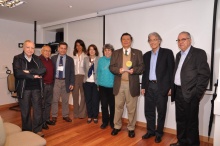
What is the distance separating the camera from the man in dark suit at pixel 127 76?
283 cm

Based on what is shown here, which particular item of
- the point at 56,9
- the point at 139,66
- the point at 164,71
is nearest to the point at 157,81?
the point at 164,71

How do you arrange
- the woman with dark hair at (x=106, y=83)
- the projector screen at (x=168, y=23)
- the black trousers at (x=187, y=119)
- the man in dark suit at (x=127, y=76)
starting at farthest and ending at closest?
the woman with dark hair at (x=106, y=83), the man in dark suit at (x=127, y=76), the projector screen at (x=168, y=23), the black trousers at (x=187, y=119)

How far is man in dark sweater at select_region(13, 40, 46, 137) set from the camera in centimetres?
255

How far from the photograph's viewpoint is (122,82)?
288 centimetres

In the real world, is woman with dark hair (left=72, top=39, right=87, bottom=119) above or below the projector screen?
below

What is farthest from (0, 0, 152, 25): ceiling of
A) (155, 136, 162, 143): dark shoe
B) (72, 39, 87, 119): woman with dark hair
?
(155, 136, 162, 143): dark shoe

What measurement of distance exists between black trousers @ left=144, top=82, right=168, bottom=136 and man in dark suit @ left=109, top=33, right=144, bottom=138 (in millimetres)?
201

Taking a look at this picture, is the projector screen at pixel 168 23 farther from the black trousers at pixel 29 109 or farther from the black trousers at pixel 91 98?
the black trousers at pixel 29 109

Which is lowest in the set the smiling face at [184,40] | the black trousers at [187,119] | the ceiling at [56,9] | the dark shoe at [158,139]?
the dark shoe at [158,139]

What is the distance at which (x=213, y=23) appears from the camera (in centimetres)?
261

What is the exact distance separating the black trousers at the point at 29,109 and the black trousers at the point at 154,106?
174 cm

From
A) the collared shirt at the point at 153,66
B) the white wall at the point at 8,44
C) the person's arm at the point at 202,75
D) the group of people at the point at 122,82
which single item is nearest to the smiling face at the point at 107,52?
the group of people at the point at 122,82

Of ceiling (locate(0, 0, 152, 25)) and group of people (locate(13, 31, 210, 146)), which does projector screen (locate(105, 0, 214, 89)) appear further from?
group of people (locate(13, 31, 210, 146))

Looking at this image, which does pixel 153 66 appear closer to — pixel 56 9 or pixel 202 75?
pixel 202 75
